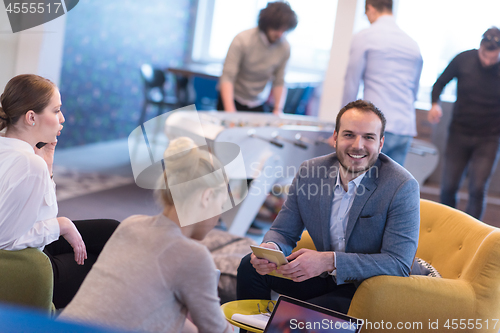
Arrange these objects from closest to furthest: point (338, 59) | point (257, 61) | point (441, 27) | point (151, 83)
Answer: point (257, 61)
point (338, 59)
point (441, 27)
point (151, 83)

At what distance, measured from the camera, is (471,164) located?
3297mm

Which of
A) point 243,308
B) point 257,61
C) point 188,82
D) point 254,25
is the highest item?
point 254,25

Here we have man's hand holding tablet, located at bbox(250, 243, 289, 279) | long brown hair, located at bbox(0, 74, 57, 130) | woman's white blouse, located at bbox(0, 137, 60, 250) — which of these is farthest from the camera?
man's hand holding tablet, located at bbox(250, 243, 289, 279)

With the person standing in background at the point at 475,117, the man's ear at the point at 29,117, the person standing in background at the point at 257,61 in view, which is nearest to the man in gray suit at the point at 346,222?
the man's ear at the point at 29,117

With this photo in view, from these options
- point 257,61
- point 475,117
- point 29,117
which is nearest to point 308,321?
point 29,117

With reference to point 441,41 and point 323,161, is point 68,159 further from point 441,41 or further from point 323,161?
point 441,41

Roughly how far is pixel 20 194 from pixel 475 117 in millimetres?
2855

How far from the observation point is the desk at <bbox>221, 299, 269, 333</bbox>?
4.96 feet

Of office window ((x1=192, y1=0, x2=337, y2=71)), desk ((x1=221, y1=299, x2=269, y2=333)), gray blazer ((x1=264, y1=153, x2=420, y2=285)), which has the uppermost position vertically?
office window ((x1=192, y1=0, x2=337, y2=71))

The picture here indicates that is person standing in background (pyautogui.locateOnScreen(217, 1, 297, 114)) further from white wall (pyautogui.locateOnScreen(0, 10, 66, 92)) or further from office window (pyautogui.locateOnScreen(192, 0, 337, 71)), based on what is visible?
office window (pyautogui.locateOnScreen(192, 0, 337, 71))

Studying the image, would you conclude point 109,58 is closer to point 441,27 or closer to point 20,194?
point 441,27

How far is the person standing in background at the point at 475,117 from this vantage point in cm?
322

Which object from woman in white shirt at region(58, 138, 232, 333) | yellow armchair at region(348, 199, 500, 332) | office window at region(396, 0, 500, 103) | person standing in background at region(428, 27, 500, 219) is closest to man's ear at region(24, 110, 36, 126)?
woman in white shirt at region(58, 138, 232, 333)

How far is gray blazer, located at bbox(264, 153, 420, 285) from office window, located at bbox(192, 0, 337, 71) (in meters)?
5.67
